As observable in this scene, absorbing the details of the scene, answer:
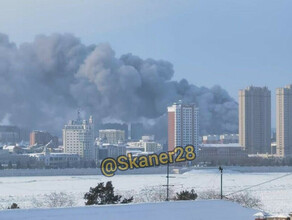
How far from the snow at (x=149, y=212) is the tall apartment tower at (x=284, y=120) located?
51263mm

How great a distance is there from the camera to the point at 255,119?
216ft

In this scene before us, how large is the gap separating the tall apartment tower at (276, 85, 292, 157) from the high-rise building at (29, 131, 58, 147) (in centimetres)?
1624

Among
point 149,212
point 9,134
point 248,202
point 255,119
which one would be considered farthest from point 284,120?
point 149,212

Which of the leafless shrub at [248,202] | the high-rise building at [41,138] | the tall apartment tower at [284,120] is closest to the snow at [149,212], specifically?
the leafless shrub at [248,202]

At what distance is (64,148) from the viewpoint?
2216 inches

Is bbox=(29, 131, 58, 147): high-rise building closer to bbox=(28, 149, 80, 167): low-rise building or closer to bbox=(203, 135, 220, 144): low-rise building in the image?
bbox=(28, 149, 80, 167): low-rise building

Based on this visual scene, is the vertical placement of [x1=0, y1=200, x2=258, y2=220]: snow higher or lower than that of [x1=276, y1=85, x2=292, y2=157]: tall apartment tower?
lower

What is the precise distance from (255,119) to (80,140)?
53.7ft

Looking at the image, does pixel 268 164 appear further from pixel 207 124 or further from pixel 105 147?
pixel 207 124

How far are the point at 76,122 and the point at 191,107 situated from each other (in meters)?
8.41

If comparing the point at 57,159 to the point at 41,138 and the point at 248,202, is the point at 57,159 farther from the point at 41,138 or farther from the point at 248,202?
the point at 248,202

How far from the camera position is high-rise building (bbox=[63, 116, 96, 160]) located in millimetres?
54188


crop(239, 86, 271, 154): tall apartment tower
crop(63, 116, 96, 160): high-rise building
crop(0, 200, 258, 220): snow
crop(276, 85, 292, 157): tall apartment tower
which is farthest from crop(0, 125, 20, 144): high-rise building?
crop(0, 200, 258, 220): snow

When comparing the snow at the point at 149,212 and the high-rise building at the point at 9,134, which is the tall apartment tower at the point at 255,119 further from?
the snow at the point at 149,212
